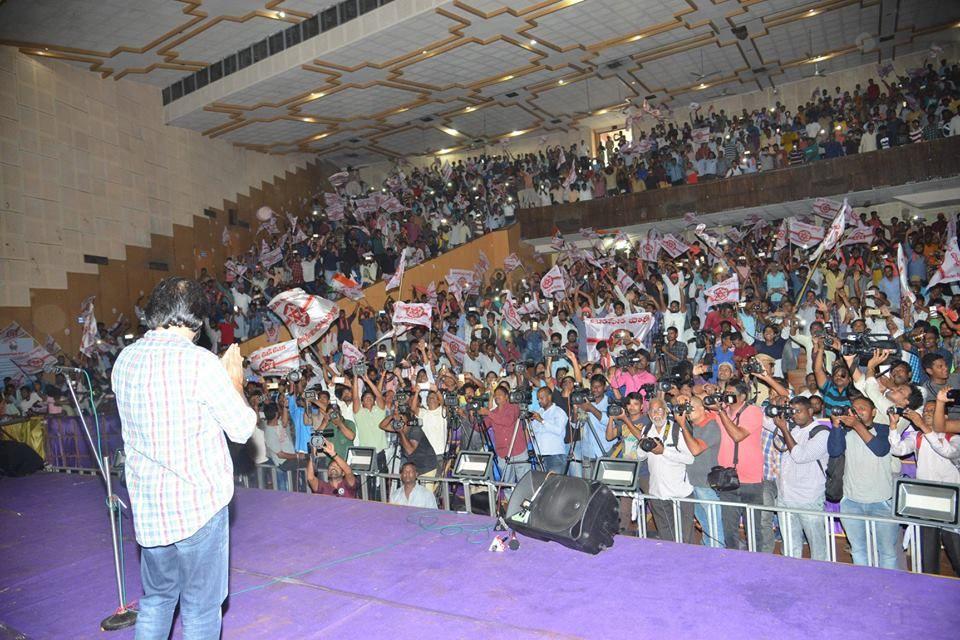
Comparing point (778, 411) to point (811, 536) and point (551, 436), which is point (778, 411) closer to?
point (811, 536)

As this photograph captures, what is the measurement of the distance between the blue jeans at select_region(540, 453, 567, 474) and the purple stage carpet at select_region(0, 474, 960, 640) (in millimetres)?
1853

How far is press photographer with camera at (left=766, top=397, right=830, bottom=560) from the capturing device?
518 cm

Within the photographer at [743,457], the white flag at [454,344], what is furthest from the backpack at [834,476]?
the white flag at [454,344]

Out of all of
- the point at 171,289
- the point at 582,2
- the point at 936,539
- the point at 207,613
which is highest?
the point at 582,2

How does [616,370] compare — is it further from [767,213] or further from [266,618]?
[767,213]

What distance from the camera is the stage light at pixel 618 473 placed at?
5.33 meters

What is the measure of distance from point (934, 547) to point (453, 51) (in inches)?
575

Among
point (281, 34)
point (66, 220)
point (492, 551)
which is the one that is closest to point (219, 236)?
point (66, 220)

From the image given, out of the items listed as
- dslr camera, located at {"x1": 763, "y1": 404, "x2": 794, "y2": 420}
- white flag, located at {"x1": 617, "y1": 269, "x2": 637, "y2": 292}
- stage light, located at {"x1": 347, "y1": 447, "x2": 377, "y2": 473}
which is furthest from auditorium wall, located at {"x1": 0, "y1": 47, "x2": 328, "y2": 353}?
dslr camera, located at {"x1": 763, "y1": 404, "x2": 794, "y2": 420}

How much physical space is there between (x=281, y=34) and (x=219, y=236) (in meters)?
6.99

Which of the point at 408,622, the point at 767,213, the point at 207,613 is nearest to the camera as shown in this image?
the point at 207,613

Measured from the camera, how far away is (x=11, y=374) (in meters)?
13.8

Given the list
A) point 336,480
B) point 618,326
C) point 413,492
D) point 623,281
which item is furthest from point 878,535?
point 623,281

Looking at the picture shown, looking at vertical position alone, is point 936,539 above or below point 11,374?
below
